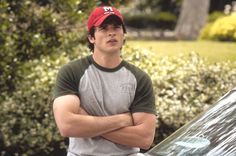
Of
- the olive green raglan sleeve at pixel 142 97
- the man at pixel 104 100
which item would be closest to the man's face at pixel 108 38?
the man at pixel 104 100

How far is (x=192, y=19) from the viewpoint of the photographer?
23.9 meters

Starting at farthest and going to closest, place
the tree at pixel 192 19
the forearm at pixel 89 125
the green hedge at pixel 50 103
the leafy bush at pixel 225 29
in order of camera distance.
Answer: the tree at pixel 192 19, the leafy bush at pixel 225 29, the green hedge at pixel 50 103, the forearm at pixel 89 125

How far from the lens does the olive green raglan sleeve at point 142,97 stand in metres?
3.58

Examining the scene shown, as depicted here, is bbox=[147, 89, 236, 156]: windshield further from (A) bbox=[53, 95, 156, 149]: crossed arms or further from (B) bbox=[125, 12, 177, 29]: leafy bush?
(B) bbox=[125, 12, 177, 29]: leafy bush

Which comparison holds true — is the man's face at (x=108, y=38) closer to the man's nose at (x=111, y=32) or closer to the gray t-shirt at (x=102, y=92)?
the man's nose at (x=111, y=32)

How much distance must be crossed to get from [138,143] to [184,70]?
14.3ft

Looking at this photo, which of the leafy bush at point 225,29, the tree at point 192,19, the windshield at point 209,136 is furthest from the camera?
the tree at point 192,19

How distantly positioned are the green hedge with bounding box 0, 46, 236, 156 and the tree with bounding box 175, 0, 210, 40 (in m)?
15.8

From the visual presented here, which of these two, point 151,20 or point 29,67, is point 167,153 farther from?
point 151,20

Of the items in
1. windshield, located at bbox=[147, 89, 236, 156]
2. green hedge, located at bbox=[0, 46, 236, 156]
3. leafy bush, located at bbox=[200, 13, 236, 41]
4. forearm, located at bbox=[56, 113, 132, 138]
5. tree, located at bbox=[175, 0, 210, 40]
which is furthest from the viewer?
tree, located at bbox=[175, 0, 210, 40]

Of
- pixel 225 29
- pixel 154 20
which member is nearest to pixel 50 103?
pixel 225 29

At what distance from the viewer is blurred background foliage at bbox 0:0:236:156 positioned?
748cm

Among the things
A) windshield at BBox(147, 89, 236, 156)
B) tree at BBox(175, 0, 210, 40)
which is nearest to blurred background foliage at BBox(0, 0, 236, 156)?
windshield at BBox(147, 89, 236, 156)

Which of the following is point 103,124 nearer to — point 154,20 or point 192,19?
point 192,19
